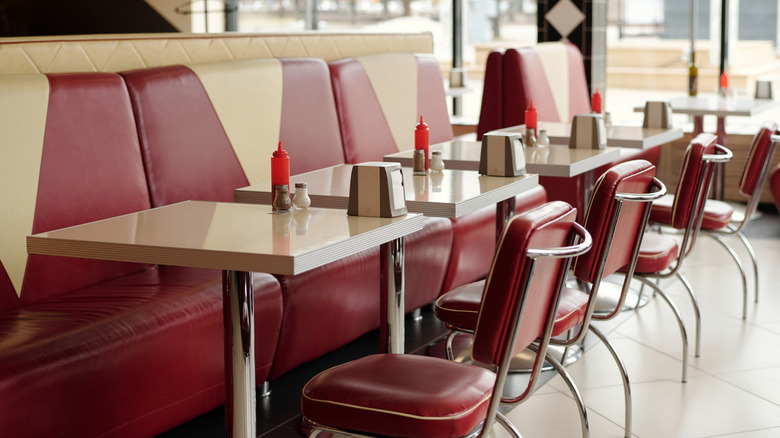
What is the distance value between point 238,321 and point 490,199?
0.85 metres

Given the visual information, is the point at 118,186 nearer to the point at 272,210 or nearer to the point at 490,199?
the point at 272,210

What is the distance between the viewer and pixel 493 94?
5.26 meters

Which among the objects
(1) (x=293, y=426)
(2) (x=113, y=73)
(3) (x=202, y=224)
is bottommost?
(1) (x=293, y=426)

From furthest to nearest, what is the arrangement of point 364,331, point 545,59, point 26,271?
point 545,59 → point 364,331 → point 26,271

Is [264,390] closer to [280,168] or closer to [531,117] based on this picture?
[280,168]

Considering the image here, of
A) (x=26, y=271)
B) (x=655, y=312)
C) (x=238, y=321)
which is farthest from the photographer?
(x=655, y=312)

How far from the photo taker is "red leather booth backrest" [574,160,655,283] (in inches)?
88.0

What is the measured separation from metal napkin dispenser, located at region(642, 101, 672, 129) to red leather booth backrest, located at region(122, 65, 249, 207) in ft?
6.75

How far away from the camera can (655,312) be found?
398 centimetres

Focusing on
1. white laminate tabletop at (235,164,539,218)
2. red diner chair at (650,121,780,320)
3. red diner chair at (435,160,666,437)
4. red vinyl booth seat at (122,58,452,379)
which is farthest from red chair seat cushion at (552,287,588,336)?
red diner chair at (650,121,780,320)

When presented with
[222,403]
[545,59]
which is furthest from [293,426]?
[545,59]

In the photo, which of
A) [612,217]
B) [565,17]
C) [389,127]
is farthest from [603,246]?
[565,17]

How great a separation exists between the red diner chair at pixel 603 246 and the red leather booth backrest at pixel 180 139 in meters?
1.06

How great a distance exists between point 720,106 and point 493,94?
4.50 ft
